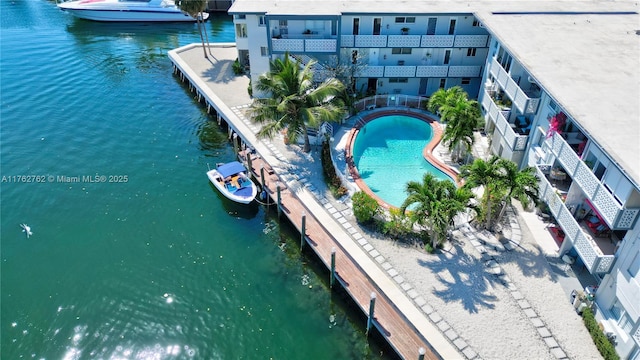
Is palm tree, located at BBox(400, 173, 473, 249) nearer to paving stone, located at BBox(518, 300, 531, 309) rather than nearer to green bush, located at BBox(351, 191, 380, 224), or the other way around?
green bush, located at BBox(351, 191, 380, 224)

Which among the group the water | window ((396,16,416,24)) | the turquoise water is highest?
window ((396,16,416,24))

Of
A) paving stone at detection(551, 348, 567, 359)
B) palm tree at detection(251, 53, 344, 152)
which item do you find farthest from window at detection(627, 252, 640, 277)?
palm tree at detection(251, 53, 344, 152)

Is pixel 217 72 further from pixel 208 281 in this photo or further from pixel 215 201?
pixel 208 281

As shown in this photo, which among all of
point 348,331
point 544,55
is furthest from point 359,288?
point 544,55

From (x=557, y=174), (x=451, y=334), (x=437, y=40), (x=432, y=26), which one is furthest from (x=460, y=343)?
(x=432, y=26)

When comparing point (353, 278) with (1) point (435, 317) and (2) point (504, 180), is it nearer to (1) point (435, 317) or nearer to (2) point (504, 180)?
(1) point (435, 317)

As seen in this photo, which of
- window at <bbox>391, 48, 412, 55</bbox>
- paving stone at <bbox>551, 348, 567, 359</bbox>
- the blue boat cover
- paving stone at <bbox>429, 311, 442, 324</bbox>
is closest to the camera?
paving stone at <bbox>551, 348, 567, 359</bbox>
